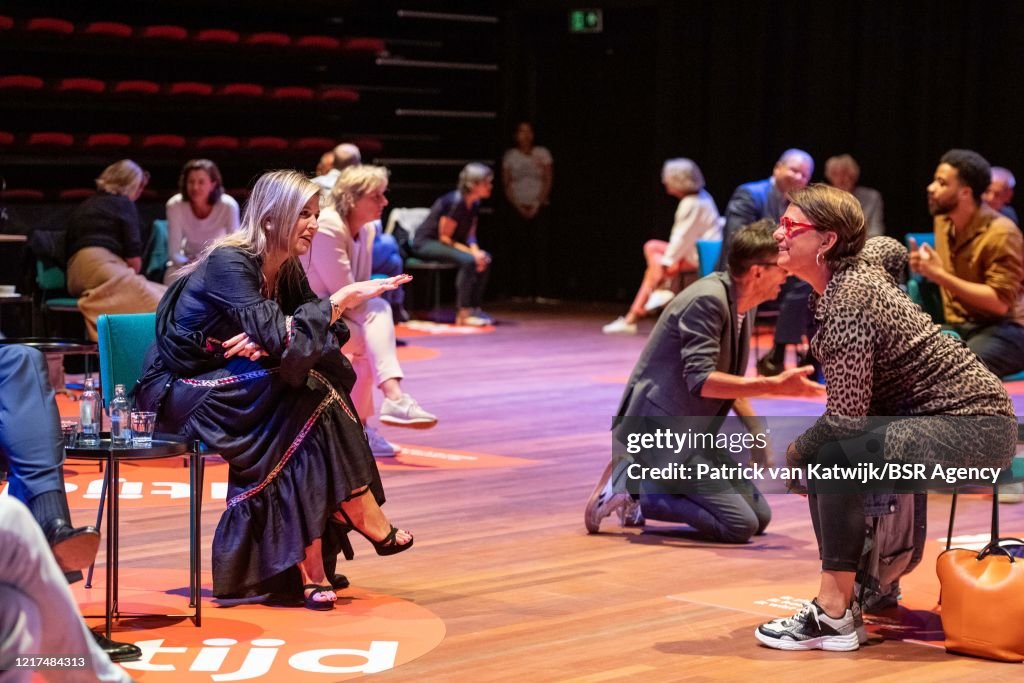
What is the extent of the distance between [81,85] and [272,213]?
8.28m

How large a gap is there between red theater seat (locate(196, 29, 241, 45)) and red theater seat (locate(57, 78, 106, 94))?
3.38 feet

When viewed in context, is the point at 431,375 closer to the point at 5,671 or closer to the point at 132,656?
the point at 132,656

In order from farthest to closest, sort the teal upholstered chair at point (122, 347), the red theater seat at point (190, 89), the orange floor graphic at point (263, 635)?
1. the red theater seat at point (190, 89)
2. the teal upholstered chair at point (122, 347)
3. the orange floor graphic at point (263, 635)

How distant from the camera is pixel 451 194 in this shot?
13273mm

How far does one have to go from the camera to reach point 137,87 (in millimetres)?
12617

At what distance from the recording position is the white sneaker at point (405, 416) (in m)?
7.12

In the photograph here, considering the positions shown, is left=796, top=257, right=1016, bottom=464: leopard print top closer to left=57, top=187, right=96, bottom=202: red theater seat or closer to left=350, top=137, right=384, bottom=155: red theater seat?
left=57, top=187, right=96, bottom=202: red theater seat

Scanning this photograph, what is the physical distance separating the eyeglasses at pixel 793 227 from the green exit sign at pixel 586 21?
10879 millimetres

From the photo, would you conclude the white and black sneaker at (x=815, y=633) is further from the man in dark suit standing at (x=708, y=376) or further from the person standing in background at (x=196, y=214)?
the person standing in background at (x=196, y=214)

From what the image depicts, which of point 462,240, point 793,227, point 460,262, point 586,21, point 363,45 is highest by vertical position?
point 586,21

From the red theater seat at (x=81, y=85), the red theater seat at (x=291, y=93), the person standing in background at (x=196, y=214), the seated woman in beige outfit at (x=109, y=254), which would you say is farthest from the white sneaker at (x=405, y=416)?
the red theater seat at (x=291, y=93)

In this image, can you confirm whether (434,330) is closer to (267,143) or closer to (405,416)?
(267,143)

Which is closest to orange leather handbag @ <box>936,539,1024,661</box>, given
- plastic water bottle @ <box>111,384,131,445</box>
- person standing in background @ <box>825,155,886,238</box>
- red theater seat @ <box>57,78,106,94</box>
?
plastic water bottle @ <box>111,384,131,445</box>

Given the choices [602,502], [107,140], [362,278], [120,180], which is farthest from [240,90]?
[602,502]
